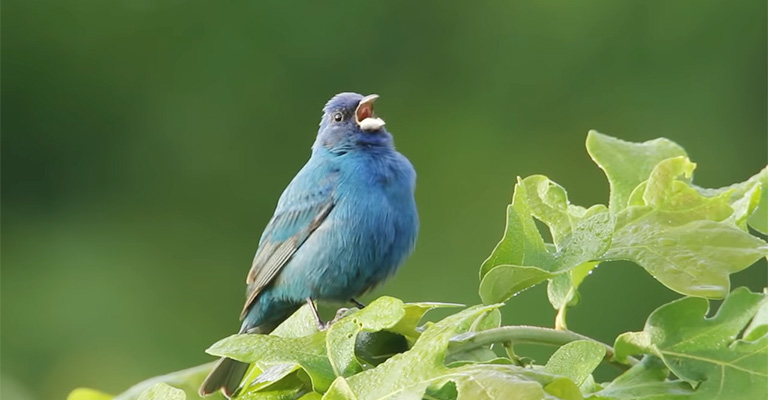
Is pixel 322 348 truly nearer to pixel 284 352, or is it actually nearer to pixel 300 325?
pixel 284 352

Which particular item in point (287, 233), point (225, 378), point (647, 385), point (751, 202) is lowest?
point (225, 378)

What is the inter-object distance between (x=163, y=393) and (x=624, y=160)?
0.69 meters

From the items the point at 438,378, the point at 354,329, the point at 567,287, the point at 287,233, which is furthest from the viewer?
the point at 287,233

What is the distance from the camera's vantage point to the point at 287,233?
2.45m

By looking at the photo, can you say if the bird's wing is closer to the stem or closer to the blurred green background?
the stem

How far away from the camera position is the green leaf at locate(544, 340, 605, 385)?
3.33 feet

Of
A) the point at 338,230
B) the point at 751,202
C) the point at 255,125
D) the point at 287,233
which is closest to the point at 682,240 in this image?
the point at 751,202

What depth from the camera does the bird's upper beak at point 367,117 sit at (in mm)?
2520

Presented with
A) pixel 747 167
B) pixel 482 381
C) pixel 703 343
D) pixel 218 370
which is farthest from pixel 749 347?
pixel 747 167

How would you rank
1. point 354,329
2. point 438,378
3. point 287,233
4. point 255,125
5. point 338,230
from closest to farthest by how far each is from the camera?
1. point 438,378
2. point 354,329
3. point 338,230
4. point 287,233
5. point 255,125

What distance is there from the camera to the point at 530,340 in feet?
3.45

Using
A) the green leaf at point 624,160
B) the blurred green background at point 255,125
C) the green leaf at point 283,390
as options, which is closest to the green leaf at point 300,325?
the green leaf at point 283,390

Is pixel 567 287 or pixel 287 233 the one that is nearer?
pixel 567 287

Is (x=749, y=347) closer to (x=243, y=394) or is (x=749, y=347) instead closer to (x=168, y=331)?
(x=243, y=394)
